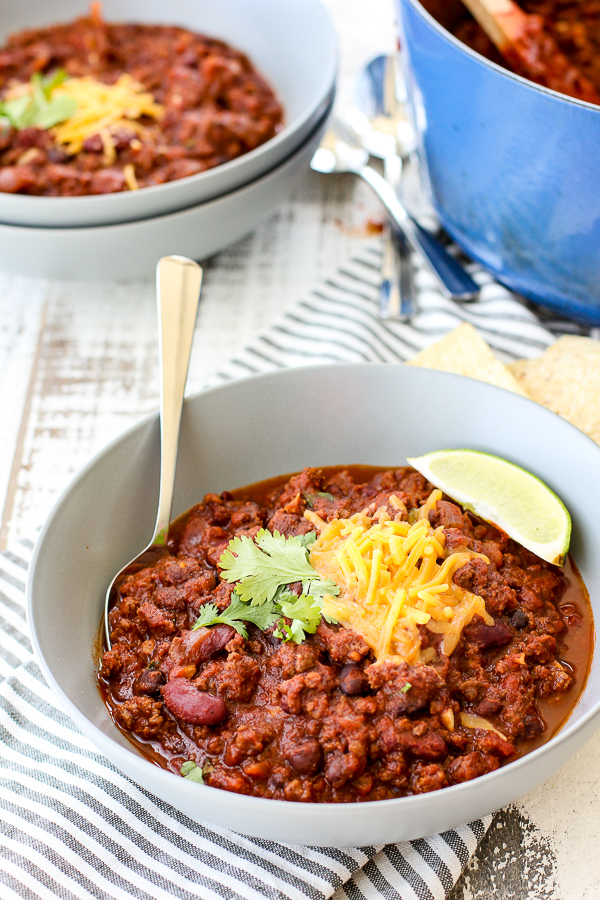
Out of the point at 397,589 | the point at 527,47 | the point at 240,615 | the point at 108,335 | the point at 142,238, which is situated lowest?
the point at 108,335

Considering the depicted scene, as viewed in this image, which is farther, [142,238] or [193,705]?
[142,238]

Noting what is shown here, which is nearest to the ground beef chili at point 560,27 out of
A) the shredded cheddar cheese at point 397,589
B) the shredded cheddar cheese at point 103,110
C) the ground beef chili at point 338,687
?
the shredded cheddar cheese at point 103,110

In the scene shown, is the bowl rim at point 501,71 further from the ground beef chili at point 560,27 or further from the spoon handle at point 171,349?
the spoon handle at point 171,349

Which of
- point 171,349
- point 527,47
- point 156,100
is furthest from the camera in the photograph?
point 156,100

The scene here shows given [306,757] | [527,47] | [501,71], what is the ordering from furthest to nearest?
[527,47], [501,71], [306,757]

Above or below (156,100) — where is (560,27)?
above

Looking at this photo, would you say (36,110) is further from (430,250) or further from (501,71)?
(501,71)

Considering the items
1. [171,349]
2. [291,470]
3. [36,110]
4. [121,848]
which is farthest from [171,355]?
[36,110]
